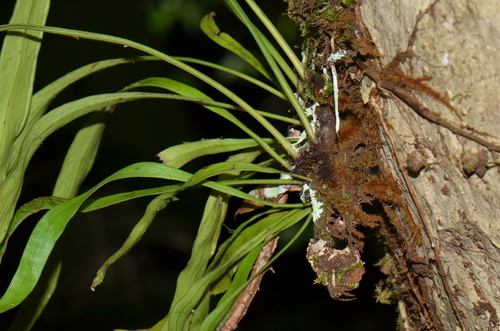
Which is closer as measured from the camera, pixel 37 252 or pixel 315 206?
pixel 37 252

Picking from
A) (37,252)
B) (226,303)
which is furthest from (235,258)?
(37,252)

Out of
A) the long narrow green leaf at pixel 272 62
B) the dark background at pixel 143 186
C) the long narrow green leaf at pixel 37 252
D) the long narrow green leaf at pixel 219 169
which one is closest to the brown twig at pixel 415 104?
the long narrow green leaf at pixel 272 62

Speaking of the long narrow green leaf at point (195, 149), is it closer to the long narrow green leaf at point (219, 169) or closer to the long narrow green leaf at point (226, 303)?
the long narrow green leaf at point (219, 169)

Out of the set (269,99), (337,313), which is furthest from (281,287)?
(269,99)

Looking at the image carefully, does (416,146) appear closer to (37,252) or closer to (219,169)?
(219,169)

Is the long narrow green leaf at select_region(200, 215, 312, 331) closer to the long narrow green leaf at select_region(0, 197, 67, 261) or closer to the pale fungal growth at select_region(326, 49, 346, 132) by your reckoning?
the pale fungal growth at select_region(326, 49, 346, 132)
